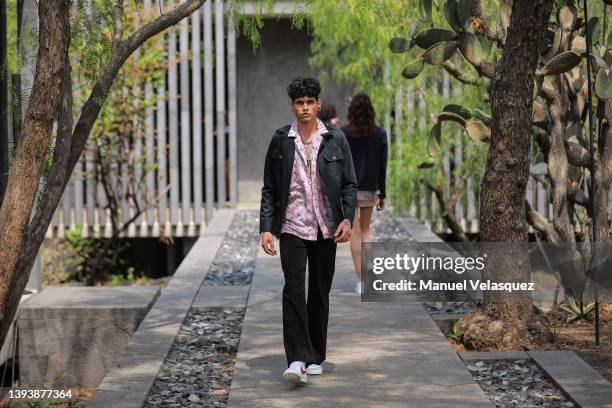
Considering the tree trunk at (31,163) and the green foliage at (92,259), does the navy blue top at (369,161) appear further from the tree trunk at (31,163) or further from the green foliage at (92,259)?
the green foliage at (92,259)

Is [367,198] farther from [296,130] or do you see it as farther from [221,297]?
[296,130]

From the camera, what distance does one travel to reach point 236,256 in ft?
45.9

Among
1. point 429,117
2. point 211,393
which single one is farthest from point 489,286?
point 429,117

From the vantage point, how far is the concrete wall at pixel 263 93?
20.7 meters

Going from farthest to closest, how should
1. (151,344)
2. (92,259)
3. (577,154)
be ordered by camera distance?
(92,259), (577,154), (151,344)

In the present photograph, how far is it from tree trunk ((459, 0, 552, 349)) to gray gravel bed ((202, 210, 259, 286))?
3.92 m

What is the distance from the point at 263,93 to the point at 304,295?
13.7 meters

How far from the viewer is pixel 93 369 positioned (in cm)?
1096

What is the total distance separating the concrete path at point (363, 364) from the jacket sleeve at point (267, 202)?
1003mm

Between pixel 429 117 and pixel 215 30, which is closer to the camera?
pixel 429 117

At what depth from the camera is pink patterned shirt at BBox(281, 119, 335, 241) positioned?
7391 millimetres

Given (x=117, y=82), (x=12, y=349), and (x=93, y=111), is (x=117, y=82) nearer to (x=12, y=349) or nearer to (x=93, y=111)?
(x=12, y=349)

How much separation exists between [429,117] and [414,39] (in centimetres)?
675

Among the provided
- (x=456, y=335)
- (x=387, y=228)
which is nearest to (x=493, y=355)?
(x=456, y=335)
